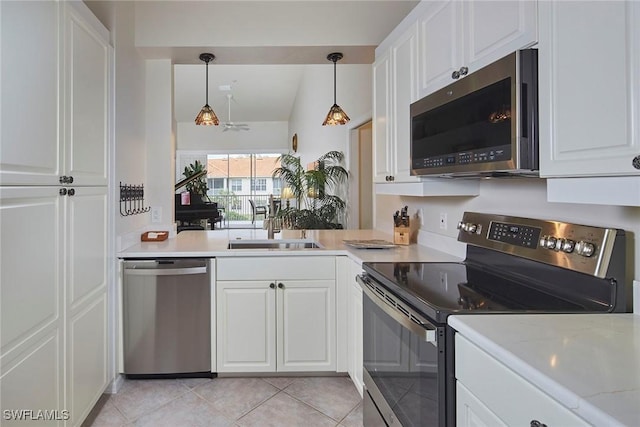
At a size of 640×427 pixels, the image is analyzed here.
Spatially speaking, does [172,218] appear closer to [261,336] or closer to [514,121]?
[261,336]

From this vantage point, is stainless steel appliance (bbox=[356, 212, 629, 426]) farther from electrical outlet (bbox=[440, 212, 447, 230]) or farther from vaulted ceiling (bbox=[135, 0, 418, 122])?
vaulted ceiling (bbox=[135, 0, 418, 122])

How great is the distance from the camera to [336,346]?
8.64 ft

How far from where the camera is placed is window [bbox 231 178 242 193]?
39.5 feet

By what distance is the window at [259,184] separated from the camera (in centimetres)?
1207

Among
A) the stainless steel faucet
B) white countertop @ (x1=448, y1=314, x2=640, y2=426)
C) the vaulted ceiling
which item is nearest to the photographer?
white countertop @ (x1=448, y1=314, x2=640, y2=426)

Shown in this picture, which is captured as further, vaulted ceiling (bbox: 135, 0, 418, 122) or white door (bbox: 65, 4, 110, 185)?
vaulted ceiling (bbox: 135, 0, 418, 122)

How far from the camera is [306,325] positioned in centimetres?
262

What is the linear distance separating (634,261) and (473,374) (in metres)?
0.60

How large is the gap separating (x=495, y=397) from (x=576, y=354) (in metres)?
0.21

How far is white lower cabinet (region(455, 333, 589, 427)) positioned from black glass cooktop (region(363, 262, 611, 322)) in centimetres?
17

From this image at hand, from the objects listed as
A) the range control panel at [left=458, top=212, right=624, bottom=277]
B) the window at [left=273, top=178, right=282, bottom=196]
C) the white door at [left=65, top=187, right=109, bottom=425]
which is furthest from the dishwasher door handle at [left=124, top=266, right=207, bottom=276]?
the window at [left=273, top=178, right=282, bottom=196]

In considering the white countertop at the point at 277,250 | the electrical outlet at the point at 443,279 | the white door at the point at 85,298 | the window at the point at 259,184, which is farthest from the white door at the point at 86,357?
the window at the point at 259,184

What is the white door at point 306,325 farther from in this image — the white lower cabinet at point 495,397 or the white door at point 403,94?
the white lower cabinet at point 495,397

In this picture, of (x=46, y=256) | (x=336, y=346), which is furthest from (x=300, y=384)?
(x=46, y=256)
